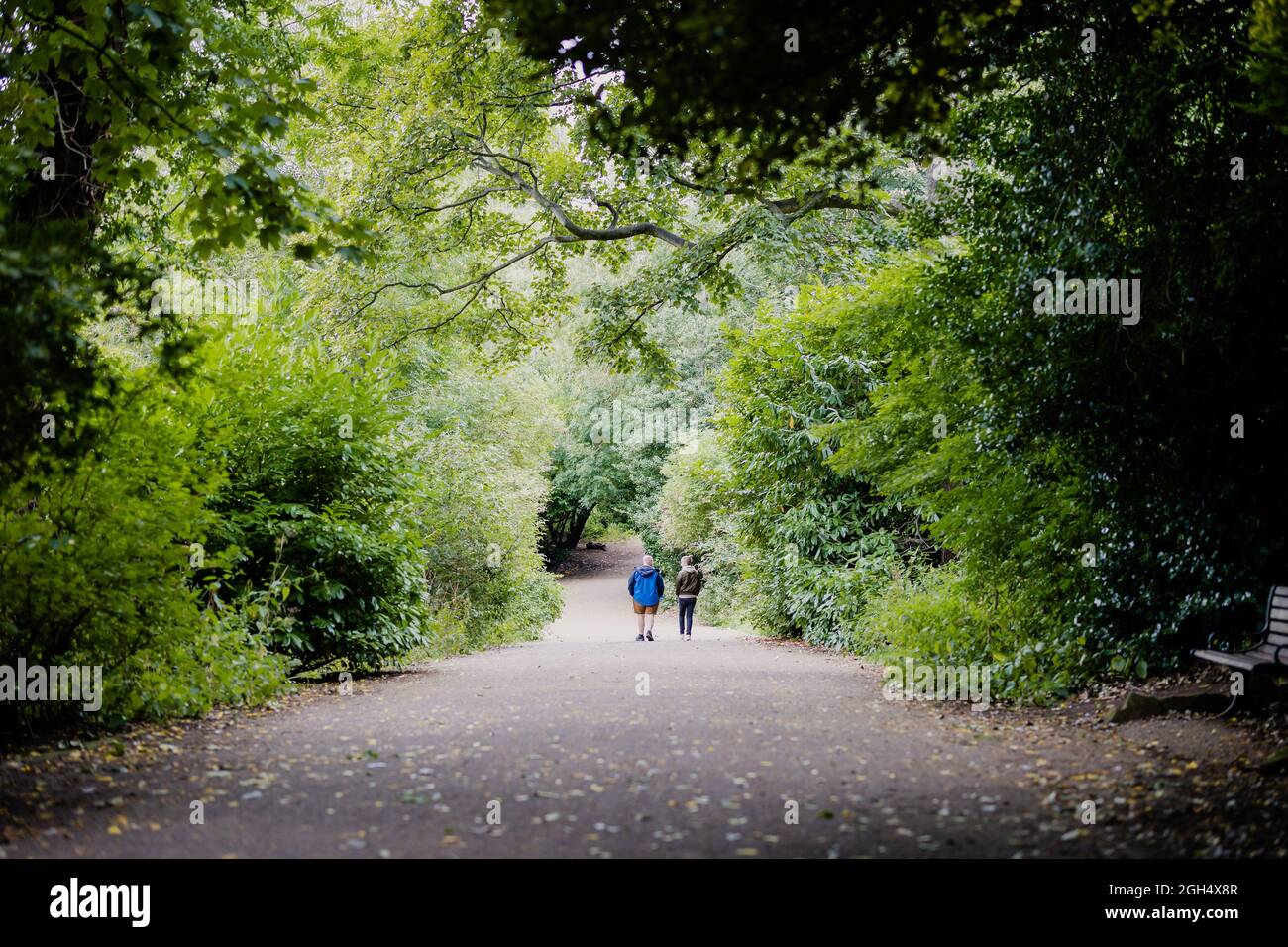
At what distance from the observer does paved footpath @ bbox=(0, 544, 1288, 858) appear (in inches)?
192

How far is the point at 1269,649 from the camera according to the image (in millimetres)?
7484

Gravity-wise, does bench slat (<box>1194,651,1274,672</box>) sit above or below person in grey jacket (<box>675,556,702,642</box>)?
above

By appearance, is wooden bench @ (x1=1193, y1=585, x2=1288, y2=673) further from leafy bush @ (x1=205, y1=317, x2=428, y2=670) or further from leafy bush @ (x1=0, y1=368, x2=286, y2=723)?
leafy bush @ (x1=205, y1=317, x2=428, y2=670)

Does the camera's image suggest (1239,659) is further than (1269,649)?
No

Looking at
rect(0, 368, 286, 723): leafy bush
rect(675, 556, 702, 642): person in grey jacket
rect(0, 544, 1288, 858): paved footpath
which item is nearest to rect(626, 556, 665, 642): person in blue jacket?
rect(675, 556, 702, 642): person in grey jacket

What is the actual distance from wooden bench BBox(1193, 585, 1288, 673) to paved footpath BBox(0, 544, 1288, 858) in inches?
19.1

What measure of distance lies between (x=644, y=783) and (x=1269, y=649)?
502 centimetres

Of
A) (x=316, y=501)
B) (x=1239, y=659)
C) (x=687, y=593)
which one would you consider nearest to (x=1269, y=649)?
(x=1239, y=659)

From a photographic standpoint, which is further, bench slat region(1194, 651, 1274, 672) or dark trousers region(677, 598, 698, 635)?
dark trousers region(677, 598, 698, 635)

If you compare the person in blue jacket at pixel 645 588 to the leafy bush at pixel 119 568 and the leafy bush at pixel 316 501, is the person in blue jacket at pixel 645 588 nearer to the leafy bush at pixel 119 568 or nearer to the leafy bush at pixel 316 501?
the leafy bush at pixel 316 501

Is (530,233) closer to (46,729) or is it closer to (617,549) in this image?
(46,729)

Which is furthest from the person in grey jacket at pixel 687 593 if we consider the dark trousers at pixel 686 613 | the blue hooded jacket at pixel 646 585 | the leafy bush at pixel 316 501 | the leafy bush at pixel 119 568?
the leafy bush at pixel 119 568

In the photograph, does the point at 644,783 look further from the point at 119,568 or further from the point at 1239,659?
the point at 1239,659
